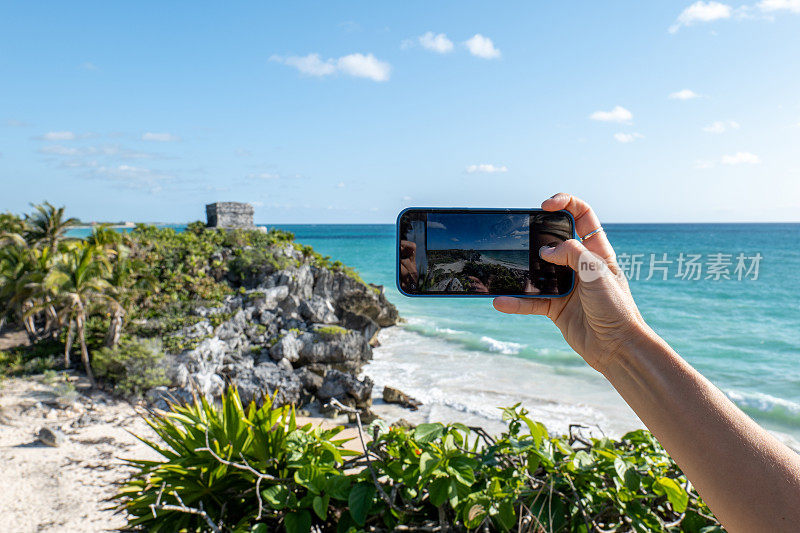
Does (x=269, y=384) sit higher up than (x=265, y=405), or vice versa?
(x=265, y=405)

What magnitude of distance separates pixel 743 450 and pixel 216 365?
11.0 metres

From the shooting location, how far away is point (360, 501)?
1.80 meters

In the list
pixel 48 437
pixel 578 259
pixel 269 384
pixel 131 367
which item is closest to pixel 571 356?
pixel 269 384

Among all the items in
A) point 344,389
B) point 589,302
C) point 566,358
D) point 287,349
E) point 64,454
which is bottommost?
point 566,358

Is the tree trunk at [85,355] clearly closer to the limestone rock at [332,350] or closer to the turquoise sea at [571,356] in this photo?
the limestone rock at [332,350]

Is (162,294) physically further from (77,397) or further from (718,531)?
(718,531)

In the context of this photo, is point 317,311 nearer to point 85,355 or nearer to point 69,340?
point 85,355

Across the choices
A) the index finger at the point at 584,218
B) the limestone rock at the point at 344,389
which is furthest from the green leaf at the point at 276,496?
the limestone rock at the point at 344,389

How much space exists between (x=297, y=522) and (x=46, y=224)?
1887 cm

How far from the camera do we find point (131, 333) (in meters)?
11.1

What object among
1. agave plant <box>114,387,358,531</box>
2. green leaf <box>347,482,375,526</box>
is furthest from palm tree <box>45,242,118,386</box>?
green leaf <box>347,482,375,526</box>

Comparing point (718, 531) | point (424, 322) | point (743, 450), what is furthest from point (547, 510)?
point (424, 322)

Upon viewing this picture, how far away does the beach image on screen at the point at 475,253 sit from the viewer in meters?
1.71

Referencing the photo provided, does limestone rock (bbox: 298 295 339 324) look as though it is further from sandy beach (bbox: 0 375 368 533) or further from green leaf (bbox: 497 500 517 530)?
green leaf (bbox: 497 500 517 530)
